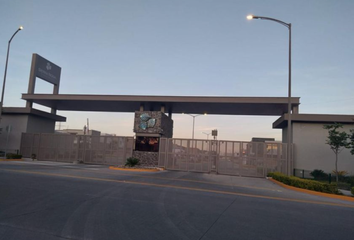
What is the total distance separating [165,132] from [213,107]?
626cm

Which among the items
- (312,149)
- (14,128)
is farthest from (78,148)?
(312,149)

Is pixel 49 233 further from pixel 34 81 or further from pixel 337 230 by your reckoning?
pixel 34 81

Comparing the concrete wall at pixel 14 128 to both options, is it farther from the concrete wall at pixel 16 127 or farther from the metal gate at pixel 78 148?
the metal gate at pixel 78 148

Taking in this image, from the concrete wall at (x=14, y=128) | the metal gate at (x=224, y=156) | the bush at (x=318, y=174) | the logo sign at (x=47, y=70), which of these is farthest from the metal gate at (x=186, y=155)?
the logo sign at (x=47, y=70)

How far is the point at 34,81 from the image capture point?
32.7m

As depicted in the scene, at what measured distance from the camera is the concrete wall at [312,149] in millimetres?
22953

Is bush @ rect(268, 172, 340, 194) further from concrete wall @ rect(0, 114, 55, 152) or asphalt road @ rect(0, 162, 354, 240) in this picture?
concrete wall @ rect(0, 114, 55, 152)

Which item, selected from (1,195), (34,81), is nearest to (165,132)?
(34,81)

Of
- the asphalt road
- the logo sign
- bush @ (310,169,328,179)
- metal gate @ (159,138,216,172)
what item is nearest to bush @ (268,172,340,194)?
the asphalt road

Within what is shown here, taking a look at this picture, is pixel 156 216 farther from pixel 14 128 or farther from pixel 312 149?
pixel 14 128

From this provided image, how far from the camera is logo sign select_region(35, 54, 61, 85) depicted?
33.6 m

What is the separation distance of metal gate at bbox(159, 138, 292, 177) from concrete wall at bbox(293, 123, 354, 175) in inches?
50.7

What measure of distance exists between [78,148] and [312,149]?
81.9 ft

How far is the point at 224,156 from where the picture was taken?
2528cm
